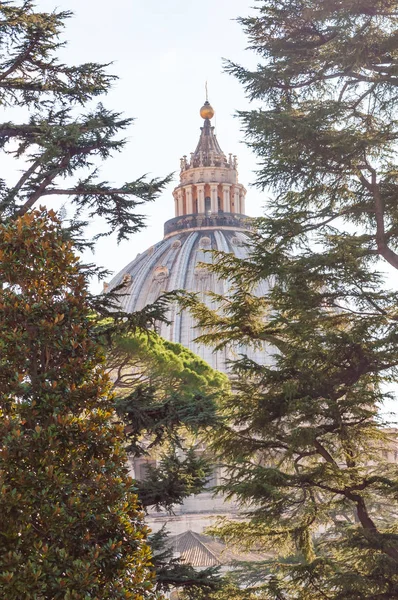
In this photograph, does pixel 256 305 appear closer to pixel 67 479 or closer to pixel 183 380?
pixel 67 479

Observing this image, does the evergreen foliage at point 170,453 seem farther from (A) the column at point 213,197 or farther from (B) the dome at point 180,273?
(A) the column at point 213,197

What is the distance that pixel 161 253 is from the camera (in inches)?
3142

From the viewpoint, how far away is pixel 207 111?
8712 cm

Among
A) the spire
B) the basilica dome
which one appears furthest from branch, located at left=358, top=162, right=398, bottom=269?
the spire

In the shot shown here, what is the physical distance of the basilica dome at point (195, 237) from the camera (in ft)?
234

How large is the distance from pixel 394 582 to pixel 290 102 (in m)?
7.14

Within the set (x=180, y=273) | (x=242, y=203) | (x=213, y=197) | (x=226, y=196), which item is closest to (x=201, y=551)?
(x=180, y=273)

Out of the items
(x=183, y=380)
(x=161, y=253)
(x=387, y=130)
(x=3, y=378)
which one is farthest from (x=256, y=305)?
(x=161, y=253)

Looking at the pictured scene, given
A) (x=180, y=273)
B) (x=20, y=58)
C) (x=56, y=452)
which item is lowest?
(x=56, y=452)

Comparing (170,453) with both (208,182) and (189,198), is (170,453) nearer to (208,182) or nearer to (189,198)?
(208,182)

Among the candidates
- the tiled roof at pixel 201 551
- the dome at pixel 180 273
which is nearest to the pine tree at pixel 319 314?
the tiled roof at pixel 201 551

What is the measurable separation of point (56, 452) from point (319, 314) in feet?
20.7

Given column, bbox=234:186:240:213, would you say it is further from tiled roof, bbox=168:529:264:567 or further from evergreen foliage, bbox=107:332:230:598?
evergreen foliage, bbox=107:332:230:598

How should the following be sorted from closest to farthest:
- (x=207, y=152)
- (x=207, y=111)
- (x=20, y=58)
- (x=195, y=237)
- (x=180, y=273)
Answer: (x=20, y=58) → (x=180, y=273) → (x=195, y=237) → (x=207, y=111) → (x=207, y=152)
